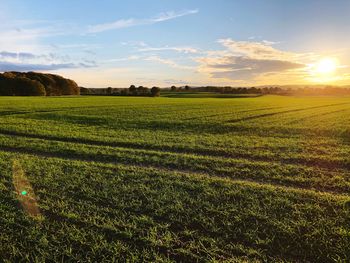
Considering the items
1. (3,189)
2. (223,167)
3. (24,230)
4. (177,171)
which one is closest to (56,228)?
(24,230)

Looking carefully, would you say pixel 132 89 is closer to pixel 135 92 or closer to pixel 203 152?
pixel 135 92

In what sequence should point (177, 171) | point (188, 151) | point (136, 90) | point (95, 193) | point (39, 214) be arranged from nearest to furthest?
point (39, 214) → point (95, 193) → point (177, 171) → point (188, 151) → point (136, 90)

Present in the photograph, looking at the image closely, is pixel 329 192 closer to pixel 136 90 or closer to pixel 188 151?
pixel 188 151

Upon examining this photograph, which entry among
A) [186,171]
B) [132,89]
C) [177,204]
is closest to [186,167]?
[186,171]

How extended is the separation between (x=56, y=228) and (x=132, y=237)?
5.55 feet

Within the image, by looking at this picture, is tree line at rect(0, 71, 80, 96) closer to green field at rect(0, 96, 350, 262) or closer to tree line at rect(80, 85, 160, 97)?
tree line at rect(80, 85, 160, 97)

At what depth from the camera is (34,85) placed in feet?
317

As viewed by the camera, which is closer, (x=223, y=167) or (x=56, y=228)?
(x=56, y=228)

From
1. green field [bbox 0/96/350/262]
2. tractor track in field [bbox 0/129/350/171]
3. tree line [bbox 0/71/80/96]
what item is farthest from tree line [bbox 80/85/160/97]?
→ green field [bbox 0/96/350/262]

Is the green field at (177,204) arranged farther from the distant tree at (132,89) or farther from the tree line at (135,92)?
the distant tree at (132,89)

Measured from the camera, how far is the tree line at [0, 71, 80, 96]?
9362 cm

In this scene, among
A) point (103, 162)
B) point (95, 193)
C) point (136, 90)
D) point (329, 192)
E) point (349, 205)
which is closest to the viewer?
point (349, 205)

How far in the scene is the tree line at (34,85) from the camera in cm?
9362

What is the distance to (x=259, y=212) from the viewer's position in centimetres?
732
